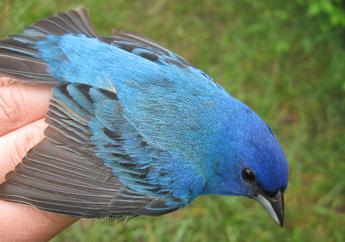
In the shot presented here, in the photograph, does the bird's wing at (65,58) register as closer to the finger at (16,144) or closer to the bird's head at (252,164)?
the finger at (16,144)

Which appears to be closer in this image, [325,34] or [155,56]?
[155,56]

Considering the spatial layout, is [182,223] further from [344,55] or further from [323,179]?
[344,55]

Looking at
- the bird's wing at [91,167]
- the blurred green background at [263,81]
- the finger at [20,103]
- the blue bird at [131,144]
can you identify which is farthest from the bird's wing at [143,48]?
the blurred green background at [263,81]

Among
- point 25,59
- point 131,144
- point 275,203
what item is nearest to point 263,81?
point 275,203

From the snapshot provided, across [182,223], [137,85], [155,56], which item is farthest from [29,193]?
[182,223]

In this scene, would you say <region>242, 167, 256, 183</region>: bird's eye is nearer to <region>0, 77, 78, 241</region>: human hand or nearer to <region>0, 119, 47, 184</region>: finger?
<region>0, 77, 78, 241</region>: human hand

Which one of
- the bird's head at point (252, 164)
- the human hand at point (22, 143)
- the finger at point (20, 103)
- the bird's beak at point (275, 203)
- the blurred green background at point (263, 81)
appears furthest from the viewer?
the blurred green background at point (263, 81)
